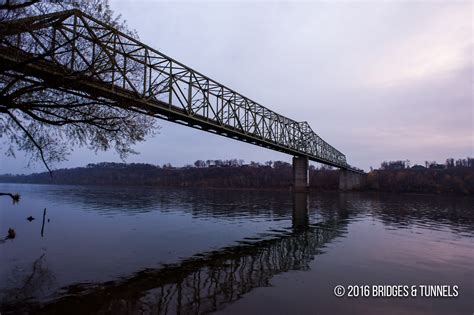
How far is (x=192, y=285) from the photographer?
11.2m

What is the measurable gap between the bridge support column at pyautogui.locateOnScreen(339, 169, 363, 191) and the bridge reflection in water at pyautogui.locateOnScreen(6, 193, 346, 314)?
12785cm

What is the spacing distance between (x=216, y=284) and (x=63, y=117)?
8.85m

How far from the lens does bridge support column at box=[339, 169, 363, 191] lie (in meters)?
139

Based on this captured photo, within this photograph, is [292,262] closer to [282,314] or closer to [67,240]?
[282,314]

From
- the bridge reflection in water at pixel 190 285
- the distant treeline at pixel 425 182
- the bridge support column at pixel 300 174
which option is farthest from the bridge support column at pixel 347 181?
the bridge reflection in water at pixel 190 285

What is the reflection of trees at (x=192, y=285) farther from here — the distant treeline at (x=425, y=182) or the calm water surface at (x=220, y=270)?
the distant treeline at (x=425, y=182)

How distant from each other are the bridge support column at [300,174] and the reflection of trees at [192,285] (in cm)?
7466

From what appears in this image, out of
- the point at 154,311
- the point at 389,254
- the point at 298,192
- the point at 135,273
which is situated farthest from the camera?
the point at 298,192

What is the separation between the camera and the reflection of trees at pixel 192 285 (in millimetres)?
9135

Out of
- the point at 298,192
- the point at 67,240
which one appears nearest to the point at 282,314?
the point at 67,240

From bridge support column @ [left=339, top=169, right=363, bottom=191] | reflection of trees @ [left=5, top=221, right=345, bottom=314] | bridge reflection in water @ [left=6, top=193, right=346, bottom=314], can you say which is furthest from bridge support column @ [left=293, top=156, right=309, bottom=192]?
reflection of trees @ [left=5, top=221, right=345, bottom=314]

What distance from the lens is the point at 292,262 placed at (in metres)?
15.0
